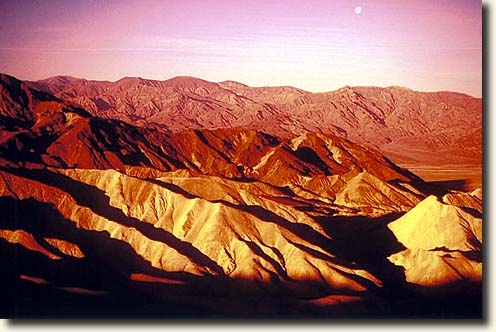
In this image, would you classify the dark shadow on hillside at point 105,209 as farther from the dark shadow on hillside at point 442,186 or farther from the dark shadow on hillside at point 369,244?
the dark shadow on hillside at point 442,186

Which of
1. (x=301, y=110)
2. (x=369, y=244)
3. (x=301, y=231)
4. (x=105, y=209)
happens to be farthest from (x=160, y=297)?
(x=301, y=110)

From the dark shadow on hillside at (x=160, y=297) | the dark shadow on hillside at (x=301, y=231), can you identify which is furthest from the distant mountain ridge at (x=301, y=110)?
the dark shadow on hillside at (x=301, y=231)

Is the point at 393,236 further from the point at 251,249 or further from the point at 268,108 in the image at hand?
the point at 268,108

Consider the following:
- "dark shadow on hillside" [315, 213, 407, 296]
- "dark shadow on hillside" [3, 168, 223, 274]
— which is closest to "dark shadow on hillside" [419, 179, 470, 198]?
"dark shadow on hillside" [315, 213, 407, 296]

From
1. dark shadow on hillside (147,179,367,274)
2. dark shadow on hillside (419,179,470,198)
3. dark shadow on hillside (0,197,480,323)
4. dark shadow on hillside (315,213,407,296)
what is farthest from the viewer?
dark shadow on hillside (419,179,470,198)

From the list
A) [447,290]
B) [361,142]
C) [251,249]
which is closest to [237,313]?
[251,249]

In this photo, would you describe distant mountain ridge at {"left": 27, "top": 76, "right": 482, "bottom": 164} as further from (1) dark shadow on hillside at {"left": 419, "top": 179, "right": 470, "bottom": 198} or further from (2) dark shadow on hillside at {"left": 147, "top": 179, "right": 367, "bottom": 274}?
(2) dark shadow on hillside at {"left": 147, "top": 179, "right": 367, "bottom": 274}

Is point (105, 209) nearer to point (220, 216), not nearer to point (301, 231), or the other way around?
point (220, 216)
